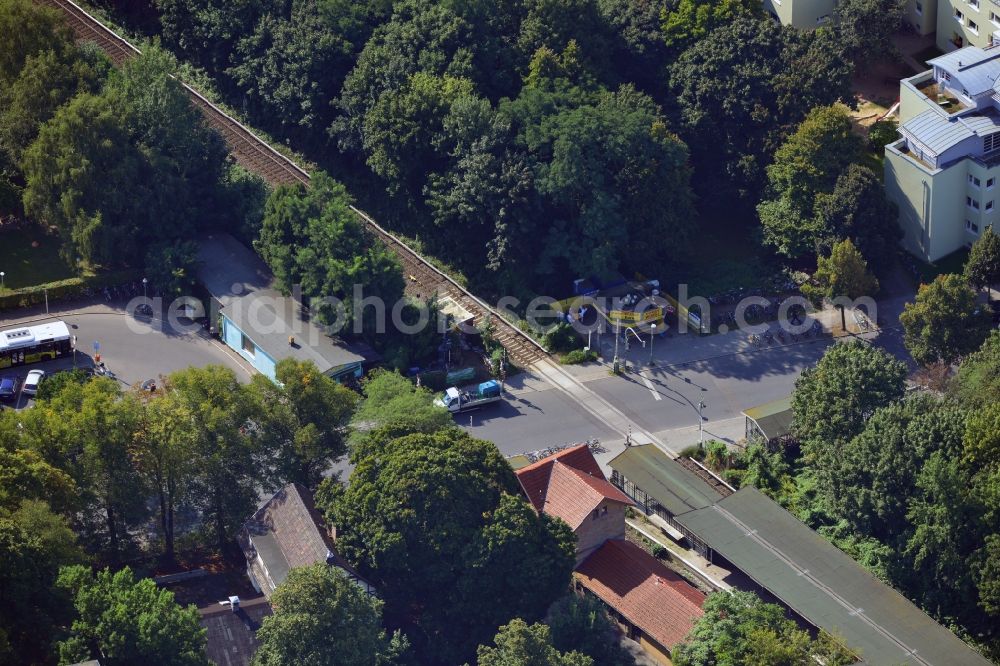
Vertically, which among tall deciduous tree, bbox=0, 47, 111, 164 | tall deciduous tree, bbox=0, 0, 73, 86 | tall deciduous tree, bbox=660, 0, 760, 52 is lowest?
tall deciduous tree, bbox=660, 0, 760, 52

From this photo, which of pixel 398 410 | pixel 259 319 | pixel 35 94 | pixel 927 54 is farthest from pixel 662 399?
pixel 35 94

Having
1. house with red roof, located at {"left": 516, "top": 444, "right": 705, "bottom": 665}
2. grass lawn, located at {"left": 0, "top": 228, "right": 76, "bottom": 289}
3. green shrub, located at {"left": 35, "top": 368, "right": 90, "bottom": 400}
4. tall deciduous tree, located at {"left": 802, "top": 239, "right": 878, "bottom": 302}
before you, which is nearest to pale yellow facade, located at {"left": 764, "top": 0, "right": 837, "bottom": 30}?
tall deciduous tree, located at {"left": 802, "top": 239, "right": 878, "bottom": 302}

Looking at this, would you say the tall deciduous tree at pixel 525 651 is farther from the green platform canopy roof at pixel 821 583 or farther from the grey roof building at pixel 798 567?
the grey roof building at pixel 798 567

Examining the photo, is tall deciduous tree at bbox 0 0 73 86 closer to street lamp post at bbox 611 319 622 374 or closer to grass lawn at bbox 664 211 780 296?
street lamp post at bbox 611 319 622 374

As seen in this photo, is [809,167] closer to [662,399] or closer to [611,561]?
[662,399]

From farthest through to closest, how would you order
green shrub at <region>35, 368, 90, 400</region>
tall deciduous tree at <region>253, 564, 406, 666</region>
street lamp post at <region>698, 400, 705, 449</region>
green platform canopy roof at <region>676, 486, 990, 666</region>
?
street lamp post at <region>698, 400, 705, 449</region> → green shrub at <region>35, 368, 90, 400</region> → green platform canopy roof at <region>676, 486, 990, 666</region> → tall deciduous tree at <region>253, 564, 406, 666</region>

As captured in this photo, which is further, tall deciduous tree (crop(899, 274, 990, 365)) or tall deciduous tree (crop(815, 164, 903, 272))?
tall deciduous tree (crop(815, 164, 903, 272))

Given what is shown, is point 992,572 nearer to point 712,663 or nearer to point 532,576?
point 712,663

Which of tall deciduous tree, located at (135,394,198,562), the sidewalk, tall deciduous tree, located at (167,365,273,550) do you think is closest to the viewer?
→ tall deciduous tree, located at (135,394,198,562)
